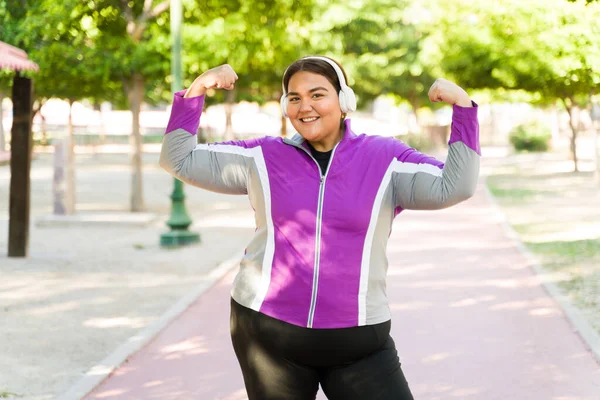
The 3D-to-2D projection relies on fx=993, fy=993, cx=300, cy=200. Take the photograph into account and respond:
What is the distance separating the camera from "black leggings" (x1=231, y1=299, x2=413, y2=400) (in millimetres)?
2957

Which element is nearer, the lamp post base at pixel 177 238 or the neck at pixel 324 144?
the neck at pixel 324 144

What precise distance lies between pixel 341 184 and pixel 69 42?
15.3 metres

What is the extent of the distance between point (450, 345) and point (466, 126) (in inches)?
186

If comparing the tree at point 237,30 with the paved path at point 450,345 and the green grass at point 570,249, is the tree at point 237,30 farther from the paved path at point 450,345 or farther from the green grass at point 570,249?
the paved path at point 450,345

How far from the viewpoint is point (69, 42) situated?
57.1 feet

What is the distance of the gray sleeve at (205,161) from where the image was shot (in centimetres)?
309

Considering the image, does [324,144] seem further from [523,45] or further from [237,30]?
[523,45]

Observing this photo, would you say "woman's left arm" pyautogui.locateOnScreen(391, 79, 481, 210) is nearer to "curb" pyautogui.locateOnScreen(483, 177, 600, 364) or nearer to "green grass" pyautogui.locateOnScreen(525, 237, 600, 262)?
"curb" pyautogui.locateOnScreen(483, 177, 600, 364)

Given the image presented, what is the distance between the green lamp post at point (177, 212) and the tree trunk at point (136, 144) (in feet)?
15.5

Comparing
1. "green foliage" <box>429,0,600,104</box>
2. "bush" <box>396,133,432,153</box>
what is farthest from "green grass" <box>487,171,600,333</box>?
"bush" <box>396,133,432,153</box>

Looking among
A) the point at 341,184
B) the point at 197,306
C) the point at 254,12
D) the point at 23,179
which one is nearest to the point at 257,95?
the point at 254,12

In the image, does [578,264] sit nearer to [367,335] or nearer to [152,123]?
[367,335]

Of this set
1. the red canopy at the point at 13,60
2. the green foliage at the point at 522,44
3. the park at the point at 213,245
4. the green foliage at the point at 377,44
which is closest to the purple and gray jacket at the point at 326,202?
the park at the point at 213,245

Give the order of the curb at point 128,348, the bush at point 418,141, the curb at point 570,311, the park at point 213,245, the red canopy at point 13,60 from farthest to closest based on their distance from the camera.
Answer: the bush at point 418,141 → the red canopy at point 13,60 → the curb at point 570,311 → the park at point 213,245 → the curb at point 128,348
